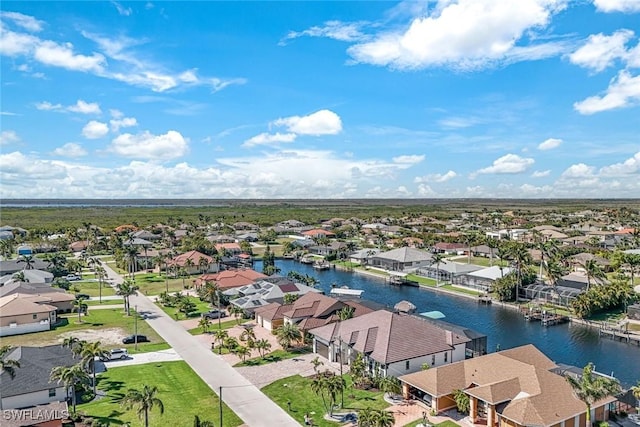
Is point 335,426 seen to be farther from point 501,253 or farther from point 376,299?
point 501,253

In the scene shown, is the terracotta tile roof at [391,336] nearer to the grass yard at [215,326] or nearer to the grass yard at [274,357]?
the grass yard at [274,357]

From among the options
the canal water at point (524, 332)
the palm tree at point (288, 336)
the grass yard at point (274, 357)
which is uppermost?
the palm tree at point (288, 336)

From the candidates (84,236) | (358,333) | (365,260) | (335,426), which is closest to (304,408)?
(335,426)

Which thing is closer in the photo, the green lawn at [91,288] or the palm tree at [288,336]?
the palm tree at [288,336]

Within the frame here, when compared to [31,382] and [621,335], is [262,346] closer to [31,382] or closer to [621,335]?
[31,382]

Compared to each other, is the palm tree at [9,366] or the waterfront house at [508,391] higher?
the palm tree at [9,366]

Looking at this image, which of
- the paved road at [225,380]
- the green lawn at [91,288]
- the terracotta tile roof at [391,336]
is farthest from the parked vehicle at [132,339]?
the green lawn at [91,288]
